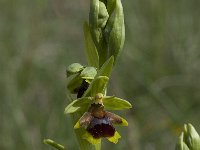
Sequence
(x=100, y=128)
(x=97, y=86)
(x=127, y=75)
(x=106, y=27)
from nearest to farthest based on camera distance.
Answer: (x=100, y=128), (x=97, y=86), (x=106, y=27), (x=127, y=75)

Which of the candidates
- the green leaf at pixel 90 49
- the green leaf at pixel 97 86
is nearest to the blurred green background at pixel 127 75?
the green leaf at pixel 90 49

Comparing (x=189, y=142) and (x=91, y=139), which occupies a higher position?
(x=91, y=139)

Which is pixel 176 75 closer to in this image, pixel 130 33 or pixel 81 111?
pixel 130 33

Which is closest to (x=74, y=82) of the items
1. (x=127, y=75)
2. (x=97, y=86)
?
(x=97, y=86)

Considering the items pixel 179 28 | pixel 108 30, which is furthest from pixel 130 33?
pixel 108 30

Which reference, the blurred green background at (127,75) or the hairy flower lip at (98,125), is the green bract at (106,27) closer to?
the hairy flower lip at (98,125)

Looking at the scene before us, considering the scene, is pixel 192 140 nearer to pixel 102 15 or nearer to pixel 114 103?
pixel 114 103
